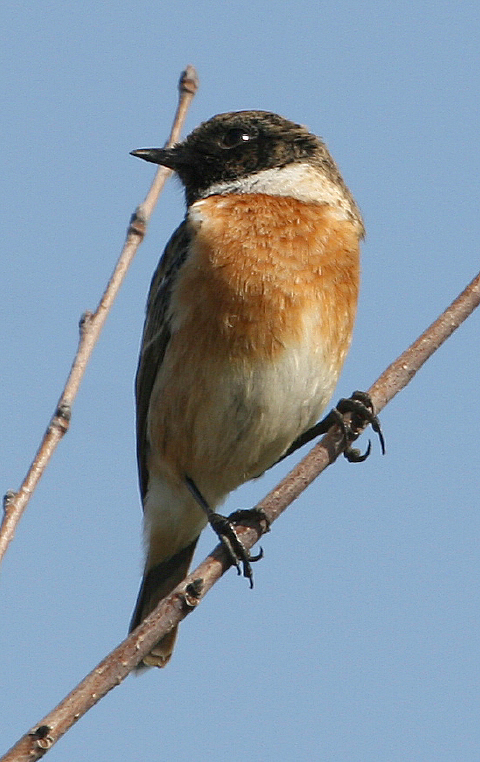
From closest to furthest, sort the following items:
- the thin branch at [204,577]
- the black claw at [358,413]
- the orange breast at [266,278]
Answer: the thin branch at [204,577], the black claw at [358,413], the orange breast at [266,278]

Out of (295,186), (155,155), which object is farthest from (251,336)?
(155,155)

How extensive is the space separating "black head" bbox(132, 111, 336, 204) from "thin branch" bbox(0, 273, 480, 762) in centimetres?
279

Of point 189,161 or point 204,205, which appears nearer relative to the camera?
point 204,205

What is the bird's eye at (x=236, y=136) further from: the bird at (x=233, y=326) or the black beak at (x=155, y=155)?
the black beak at (x=155, y=155)

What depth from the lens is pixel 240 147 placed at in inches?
294

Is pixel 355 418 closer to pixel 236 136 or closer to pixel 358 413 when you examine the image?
pixel 358 413

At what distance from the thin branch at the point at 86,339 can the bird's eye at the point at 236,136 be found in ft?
7.35

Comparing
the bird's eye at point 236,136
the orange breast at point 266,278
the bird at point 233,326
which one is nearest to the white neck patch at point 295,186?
the bird at point 233,326

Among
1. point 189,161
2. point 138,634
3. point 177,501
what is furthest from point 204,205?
point 138,634

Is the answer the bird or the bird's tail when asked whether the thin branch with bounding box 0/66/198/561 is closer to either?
the bird

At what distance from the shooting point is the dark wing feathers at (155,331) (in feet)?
22.2

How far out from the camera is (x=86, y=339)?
170 inches

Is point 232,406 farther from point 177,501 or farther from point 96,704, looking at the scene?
point 96,704

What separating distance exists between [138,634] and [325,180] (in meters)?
4.43
